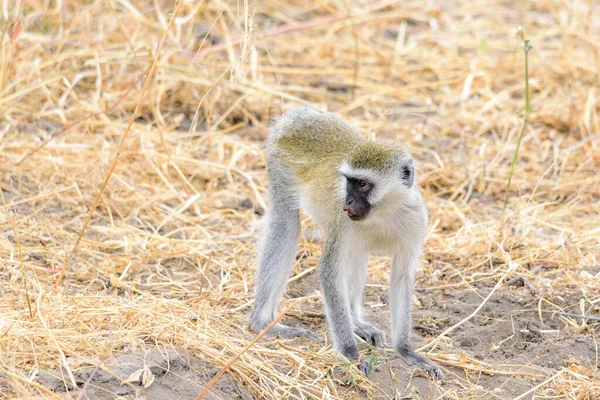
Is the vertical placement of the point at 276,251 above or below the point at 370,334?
above

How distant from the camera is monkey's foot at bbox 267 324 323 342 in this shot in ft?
17.0

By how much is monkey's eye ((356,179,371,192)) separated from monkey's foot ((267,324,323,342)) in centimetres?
98

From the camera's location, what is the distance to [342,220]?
16.3 feet

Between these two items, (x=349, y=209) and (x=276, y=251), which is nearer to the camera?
(x=349, y=209)

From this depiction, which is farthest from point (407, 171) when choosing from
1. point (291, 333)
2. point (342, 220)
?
point (291, 333)

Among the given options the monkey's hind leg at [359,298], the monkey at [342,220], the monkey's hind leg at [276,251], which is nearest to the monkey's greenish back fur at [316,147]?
the monkey at [342,220]

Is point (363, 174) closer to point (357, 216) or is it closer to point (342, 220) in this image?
point (357, 216)

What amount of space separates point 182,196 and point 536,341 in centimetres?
308

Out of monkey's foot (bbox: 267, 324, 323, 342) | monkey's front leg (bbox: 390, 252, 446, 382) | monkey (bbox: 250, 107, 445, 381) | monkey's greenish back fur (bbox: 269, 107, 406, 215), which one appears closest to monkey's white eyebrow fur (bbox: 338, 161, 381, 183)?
monkey (bbox: 250, 107, 445, 381)

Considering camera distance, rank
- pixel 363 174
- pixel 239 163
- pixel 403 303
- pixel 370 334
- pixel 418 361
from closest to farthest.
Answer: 1. pixel 363 174
2. pixel 418 361
3. pixel 403 303
4. pixel 370 334
5. pixel 239 163

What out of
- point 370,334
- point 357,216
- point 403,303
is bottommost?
point 370,334

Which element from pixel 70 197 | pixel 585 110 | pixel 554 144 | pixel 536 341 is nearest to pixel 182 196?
pixel 70 197

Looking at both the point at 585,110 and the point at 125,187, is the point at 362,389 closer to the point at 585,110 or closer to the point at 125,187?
the point at 125,187

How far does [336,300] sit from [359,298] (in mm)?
573
